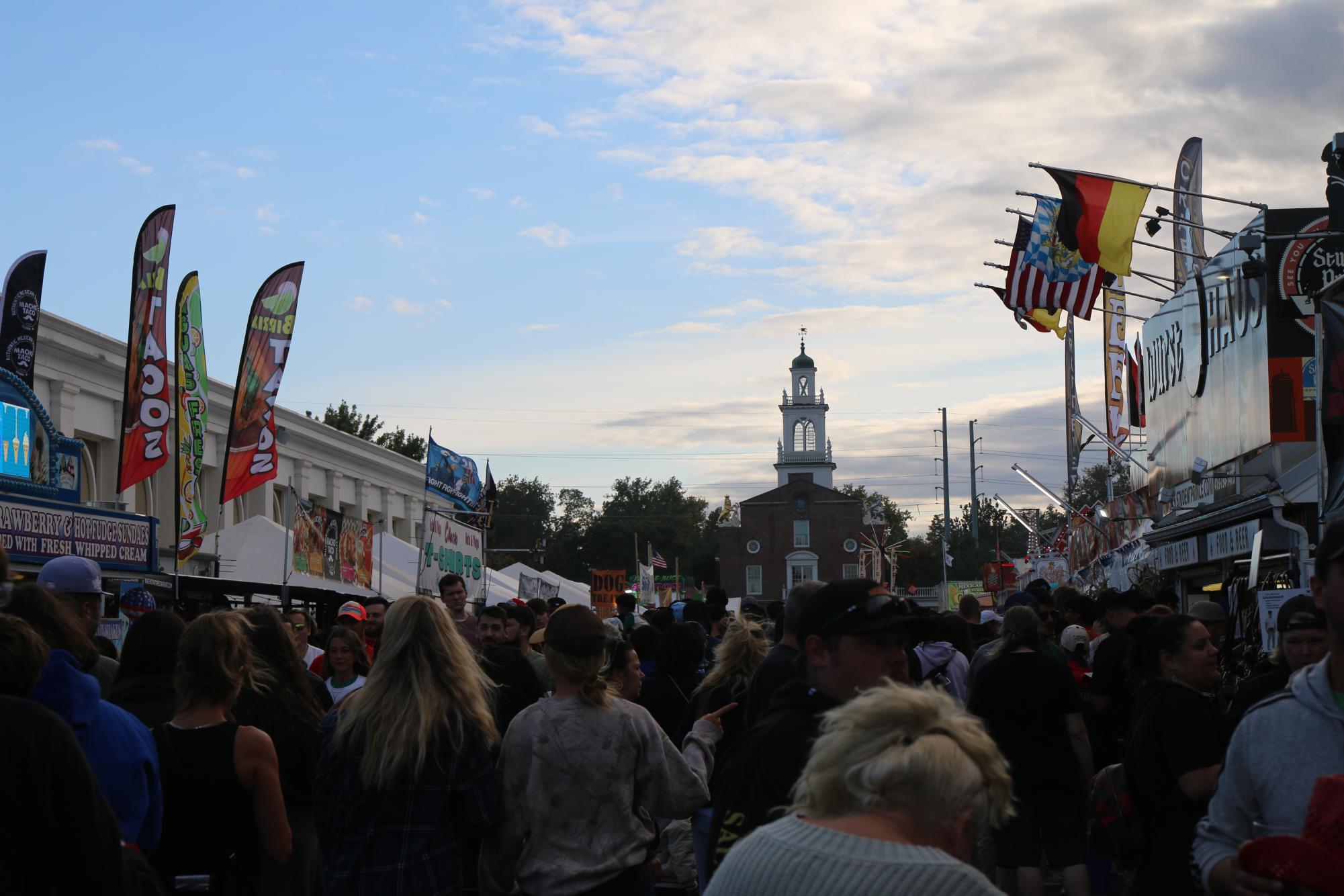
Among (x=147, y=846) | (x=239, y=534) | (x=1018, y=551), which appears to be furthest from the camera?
(x=1018, y=551)

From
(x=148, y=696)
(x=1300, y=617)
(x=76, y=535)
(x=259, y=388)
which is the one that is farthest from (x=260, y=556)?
(x=1300, y=617)

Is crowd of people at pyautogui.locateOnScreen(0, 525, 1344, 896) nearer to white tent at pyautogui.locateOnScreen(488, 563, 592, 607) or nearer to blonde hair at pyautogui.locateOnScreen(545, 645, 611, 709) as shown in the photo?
blonde hair at pyautogui.locateOnScreen(545, 645, 611, 709)

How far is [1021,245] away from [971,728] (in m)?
20.5

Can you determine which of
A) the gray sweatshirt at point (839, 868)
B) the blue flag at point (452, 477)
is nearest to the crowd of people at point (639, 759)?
the gray sweatshirt at point (839, 868)

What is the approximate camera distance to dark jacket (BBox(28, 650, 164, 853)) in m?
4.31

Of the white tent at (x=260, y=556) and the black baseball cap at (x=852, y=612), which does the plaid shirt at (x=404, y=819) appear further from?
the white tent at (x=260, y=556)

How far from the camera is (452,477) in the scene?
2664 centimetres

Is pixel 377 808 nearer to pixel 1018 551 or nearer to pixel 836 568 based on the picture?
pixel 836 568

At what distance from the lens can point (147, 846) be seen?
4488 millimetres

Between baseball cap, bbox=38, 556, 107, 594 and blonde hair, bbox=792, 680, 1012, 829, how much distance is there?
469 centimetres

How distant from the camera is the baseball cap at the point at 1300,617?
6184 millimetres

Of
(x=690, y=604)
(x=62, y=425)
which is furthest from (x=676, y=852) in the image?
(x=62, y=425)

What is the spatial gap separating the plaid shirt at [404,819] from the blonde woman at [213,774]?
0.60 feet

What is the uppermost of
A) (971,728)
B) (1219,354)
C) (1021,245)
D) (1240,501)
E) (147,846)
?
(1021,245)
